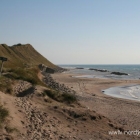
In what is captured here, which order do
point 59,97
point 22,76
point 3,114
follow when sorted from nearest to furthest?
point 3,114 < point 59,97 < point 22,76

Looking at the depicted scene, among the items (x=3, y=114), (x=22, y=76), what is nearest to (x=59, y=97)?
(x=22, y=76)

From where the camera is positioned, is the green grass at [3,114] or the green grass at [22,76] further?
the green grass at [22,76]

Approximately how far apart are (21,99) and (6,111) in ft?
9.78

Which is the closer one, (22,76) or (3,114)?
(3,114)

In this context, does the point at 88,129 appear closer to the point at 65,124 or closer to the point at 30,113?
the point at 65,124

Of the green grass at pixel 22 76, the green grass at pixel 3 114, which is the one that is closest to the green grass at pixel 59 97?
the green grass at pixel 22 76

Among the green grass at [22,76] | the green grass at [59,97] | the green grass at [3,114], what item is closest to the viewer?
the green grass at [3,114]

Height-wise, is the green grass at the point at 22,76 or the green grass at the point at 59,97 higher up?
the green grass at the point at 22,76

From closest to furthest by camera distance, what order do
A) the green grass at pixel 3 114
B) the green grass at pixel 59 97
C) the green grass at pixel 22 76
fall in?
the green grass at pixel 3 114, the green grass at pixel 59 97, the green grass at pixel 22 76

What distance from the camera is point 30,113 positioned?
1146 cm

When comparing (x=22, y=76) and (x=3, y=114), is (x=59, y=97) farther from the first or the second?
(x=3, y=114)

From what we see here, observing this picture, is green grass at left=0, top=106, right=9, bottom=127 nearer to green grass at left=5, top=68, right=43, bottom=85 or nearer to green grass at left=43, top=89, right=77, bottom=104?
green grass at left=43, top=89, right=77, bottom=104

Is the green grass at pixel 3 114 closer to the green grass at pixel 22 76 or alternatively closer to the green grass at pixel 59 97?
the green grass at pixel 59 97

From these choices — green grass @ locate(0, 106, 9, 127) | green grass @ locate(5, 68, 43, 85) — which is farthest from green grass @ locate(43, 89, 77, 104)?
green grass @ locate(0, 106, 9, 127)
